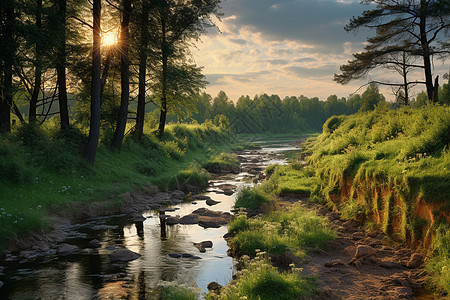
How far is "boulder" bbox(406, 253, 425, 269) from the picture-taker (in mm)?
8120

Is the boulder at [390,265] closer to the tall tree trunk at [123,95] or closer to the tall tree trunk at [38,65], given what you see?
the tall tree trunk at [38,65]

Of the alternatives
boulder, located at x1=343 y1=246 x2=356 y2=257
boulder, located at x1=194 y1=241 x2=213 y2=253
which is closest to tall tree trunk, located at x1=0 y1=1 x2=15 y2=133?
boulder, located at x1=194 y1=241 x2=213 y2=253

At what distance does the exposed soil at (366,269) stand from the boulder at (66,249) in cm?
724

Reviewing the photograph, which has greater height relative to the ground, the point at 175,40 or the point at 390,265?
the point at 175,40

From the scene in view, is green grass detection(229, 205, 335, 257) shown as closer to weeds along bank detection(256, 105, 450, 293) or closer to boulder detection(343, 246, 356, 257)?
boulder detection(343, 246, 356, 257)

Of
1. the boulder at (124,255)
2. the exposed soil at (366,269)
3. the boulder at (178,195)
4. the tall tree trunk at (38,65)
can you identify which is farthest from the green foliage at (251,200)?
the tall tree trunk at (38,65)

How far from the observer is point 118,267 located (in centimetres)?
897

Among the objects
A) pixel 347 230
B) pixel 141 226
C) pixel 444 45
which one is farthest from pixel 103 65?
pixel 444 45

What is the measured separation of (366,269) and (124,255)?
690cm

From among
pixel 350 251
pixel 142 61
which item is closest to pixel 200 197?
pixel 350 251

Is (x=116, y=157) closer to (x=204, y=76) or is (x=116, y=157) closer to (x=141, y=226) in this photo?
(x=141, y=226)

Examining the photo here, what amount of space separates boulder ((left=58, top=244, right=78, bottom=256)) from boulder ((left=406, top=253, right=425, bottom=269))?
984 cm

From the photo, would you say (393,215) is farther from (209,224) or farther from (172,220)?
(172,220)

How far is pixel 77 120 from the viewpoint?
21.0 m
